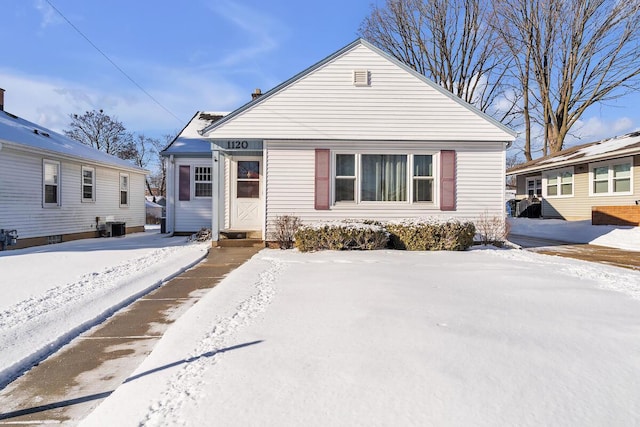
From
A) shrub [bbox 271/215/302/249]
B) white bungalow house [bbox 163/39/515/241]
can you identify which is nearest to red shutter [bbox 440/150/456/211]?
white bungalow house [bbox 163/39/515/241]

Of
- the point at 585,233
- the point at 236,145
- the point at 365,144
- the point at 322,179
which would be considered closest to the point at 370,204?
the point at 322,179

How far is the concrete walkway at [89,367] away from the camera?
2518 mm

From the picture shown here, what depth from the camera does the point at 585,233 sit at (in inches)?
540

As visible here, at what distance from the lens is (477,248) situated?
10266 mm

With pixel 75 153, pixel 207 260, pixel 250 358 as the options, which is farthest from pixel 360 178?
pixel 75 153

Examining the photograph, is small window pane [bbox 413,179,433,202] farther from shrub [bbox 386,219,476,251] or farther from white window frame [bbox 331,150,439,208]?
shrub [bbox 386,219,476,251]

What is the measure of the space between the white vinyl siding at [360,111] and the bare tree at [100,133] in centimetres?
3369

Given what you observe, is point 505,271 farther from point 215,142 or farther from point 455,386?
point 215,142

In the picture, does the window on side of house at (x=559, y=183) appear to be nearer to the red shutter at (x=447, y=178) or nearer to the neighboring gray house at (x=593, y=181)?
the neighboring gray house at (x=593, y=181)

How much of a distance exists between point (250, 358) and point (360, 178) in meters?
8.24

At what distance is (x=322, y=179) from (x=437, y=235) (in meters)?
3.44

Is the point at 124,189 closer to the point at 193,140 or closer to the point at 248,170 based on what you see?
the point at 193,140

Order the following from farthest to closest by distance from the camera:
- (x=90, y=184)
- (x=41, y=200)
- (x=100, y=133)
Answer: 1. (x=100, y=133)
2. (x=90, y=184)
3. (x=41, y=200)


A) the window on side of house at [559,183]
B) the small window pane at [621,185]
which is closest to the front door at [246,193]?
the small window pane at [621,185]
